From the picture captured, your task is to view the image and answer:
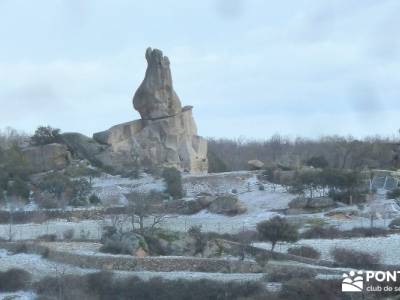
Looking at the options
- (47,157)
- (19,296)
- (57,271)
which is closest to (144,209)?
(57,271)

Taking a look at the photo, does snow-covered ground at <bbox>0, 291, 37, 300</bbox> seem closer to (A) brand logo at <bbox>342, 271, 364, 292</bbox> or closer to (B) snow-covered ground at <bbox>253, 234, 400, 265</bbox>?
(A) brand logo at <bbox>342, 271, 364, 292</bbox>

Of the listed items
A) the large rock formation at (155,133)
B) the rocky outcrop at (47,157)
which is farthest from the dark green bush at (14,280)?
the large rock formation at (155,133)

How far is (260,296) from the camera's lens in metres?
22.2

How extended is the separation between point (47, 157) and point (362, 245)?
3126 centimetres

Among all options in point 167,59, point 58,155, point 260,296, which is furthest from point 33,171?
point 260,296

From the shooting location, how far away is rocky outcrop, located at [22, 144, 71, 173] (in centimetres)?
5784

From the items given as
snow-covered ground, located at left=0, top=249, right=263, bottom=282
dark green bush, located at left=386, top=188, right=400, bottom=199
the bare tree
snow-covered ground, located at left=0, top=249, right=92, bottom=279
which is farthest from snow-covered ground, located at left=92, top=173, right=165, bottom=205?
snow-covered ground, located at left=0, top=249, right=263, bottom=282

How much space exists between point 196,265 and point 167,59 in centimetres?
3433

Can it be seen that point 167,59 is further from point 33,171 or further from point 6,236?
point 6,236

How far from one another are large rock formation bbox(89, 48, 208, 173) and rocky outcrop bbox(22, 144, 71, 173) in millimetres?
2225

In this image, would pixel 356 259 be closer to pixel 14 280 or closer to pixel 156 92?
pixel 14 280

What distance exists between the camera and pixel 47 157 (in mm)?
58125

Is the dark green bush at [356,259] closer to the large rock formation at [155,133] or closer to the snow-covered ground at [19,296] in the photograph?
the snow-covered ground at [19,296]

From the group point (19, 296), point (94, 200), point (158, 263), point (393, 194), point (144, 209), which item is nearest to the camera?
point (19, 296)
